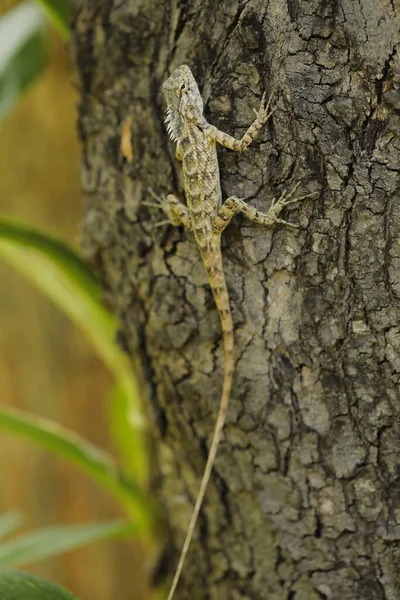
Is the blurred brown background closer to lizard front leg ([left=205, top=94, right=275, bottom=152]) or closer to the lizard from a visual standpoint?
the lizard

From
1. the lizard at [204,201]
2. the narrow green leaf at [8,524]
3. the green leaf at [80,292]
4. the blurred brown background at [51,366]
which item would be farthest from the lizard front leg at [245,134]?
the blurred brown background at [51,366]

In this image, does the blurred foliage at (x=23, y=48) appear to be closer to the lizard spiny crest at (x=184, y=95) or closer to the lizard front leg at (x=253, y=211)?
the lizard spiny crest at (x=184, y=95)

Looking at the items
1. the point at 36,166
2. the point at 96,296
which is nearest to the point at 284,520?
the point at 96,296

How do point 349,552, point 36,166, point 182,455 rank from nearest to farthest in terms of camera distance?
1. point 349,552
2. point 182,455
3. point 36,166

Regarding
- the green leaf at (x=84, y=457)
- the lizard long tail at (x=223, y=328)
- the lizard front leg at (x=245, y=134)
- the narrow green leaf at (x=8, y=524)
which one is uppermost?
the lizard front leg at (x=245, y=134)

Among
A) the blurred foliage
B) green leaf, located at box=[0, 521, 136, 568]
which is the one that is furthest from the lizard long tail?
the blurred foliage

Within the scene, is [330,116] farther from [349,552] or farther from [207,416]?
[349,552]

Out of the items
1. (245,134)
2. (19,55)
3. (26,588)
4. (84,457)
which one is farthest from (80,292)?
(26,588)
